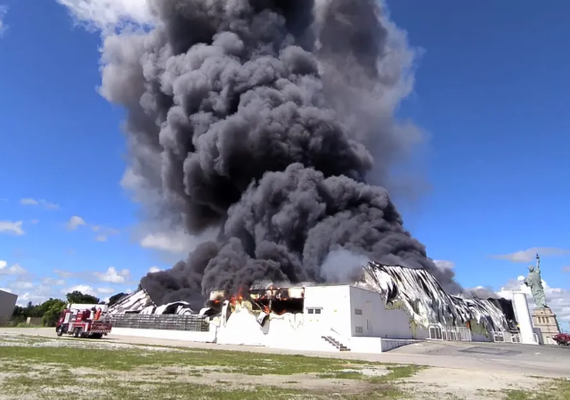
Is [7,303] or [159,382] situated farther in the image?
[7,303]

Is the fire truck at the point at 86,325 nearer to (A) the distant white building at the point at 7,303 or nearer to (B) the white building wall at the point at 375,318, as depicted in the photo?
(B) the white building wall at the point at 375,318

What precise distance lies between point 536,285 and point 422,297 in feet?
111

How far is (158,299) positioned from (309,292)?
82.2ft

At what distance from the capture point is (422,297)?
39469 millimetres

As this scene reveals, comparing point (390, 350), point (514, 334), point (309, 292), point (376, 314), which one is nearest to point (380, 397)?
point (390, 350)

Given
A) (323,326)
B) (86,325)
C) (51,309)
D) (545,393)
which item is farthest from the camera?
(51,309)

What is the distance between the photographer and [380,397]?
7.99m

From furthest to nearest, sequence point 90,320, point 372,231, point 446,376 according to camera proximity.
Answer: point 372,231 < point 90,320 < point 446,376

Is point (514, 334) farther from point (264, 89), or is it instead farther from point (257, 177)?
point (264, 89)

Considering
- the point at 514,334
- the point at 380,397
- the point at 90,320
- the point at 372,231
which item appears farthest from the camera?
the point at 514,334

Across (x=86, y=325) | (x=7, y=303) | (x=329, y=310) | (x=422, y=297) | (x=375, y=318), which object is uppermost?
(x=7, y=303)

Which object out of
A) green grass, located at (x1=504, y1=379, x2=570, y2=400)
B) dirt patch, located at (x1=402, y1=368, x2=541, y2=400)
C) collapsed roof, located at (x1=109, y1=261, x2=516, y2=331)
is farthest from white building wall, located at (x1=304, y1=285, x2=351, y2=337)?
green grass, located at (x1=504, y1=379, x2=570, y2=400)

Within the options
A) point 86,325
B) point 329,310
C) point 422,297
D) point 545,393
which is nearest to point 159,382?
point 545,393

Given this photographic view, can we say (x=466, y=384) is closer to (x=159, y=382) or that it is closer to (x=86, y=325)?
(x=159, y=382)
